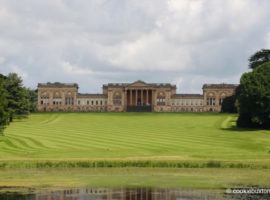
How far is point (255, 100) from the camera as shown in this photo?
89.4m

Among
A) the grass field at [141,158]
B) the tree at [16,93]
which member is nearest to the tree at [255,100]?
the grass field at [141,158]

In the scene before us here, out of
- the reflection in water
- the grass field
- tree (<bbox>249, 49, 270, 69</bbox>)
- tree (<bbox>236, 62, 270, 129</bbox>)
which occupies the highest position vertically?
tree (<bbox>249, 49, 270, 69</bbox>)

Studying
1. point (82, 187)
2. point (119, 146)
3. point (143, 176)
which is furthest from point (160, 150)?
point (82, 187)

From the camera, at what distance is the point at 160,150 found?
186 ft

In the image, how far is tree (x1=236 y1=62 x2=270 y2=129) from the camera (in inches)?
3472

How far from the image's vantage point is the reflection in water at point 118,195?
1164 inches

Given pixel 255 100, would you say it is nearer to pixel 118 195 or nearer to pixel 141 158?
pixel 141 158

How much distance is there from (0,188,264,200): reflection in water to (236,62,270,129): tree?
190 ft

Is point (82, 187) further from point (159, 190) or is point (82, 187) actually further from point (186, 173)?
point (186, 173)

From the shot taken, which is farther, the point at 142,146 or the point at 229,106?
the point at 229,106

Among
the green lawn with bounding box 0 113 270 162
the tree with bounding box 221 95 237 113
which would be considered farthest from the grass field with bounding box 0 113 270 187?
the tree with bounding box 221 95 237 113

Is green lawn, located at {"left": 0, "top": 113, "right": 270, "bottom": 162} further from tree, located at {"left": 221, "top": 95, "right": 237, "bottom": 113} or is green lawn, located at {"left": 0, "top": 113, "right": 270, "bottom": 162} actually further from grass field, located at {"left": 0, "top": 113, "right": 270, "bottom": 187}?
tree, located at {"left": 221, "top": 95, "right": 237, "bottom": 113}

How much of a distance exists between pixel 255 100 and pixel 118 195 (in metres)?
62.0

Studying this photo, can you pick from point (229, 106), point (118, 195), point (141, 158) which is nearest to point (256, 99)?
point (141, 158)
